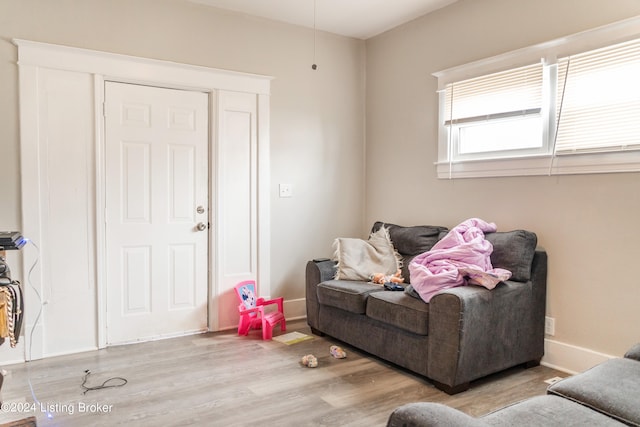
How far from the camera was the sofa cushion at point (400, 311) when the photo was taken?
265 cm

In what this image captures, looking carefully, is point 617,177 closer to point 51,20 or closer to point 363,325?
point 363,325

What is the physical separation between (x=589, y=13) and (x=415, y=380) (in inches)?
98.0

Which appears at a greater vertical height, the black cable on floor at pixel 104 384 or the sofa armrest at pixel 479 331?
the sofa armrest at pixel 479 331

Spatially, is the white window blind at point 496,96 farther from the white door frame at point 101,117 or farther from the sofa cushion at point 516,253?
the white door frame at point 101,117

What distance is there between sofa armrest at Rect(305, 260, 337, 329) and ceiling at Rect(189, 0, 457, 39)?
212cm

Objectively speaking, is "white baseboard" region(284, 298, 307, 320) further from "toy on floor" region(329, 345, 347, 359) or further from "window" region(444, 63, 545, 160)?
"window" region(444, 63, 545, 160)

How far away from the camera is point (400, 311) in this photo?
2.77m

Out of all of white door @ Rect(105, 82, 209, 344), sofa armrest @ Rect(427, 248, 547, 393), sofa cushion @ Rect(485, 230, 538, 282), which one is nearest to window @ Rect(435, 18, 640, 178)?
sofa cushion @ Rect(485, 230, 538, 282)

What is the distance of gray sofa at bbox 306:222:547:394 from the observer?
8.20 feet

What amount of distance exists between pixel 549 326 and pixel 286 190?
238cm

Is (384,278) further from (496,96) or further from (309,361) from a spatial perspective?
(496,96)

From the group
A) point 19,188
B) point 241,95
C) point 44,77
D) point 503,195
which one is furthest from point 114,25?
point 503,195

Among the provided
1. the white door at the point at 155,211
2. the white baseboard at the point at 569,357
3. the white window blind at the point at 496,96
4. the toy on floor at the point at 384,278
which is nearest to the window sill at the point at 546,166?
the white window blind at the point at 496,96

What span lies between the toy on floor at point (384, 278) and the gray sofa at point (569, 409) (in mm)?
1773
